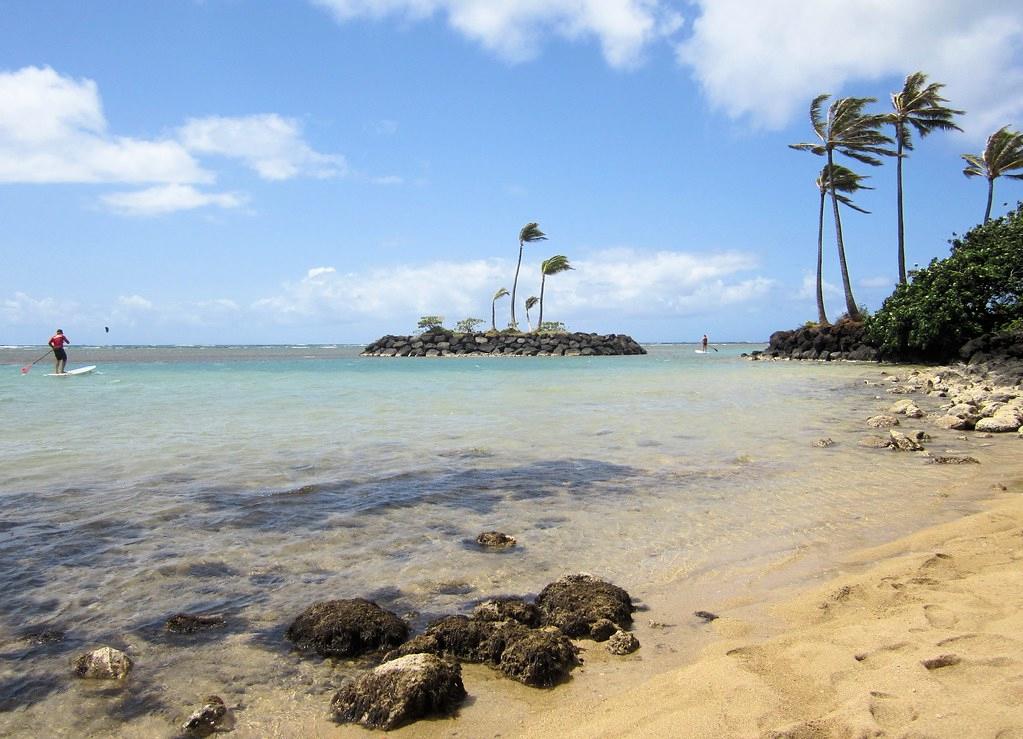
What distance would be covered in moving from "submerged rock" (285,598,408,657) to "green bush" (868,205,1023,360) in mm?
26997

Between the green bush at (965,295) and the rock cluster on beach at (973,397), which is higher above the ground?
the green bush at (965,295)

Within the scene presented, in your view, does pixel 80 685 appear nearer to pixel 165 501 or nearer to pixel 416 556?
pixel 416 556

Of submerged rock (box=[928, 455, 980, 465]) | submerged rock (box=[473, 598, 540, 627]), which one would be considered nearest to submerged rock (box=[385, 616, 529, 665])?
submerged rock (box=[473, 598, 540, 627])

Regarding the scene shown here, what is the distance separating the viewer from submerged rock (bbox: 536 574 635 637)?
320 centimetres

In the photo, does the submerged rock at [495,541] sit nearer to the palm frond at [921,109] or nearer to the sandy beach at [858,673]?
the sandy beach at [858,673]

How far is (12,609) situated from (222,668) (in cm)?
151

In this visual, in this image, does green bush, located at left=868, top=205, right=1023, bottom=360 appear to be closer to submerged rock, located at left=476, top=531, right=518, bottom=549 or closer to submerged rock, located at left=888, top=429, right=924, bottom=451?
submerged rock, located at left=888, top=429, right=924, bottom=451

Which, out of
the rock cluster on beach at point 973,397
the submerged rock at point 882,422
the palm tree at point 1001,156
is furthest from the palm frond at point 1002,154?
the submerged rock at point 882,422

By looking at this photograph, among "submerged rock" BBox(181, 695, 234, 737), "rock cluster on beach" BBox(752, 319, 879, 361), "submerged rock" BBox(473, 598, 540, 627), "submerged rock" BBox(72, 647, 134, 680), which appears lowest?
"submerged rock" BBox(181, 695, 234, 737)

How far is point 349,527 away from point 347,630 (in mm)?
2049

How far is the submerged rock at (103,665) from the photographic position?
2.77m

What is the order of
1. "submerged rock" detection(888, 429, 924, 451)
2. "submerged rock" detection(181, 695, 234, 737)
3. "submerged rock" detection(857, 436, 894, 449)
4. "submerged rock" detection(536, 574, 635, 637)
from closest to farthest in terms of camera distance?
"submerged rock" detection(181, 695, 234, 737)
"submerged rock" detection(536, 574, 635, 637)
"submerged rock" detection(888, 429, 924, 451)
"submerged rock" detection(857, 436, 894, 449)

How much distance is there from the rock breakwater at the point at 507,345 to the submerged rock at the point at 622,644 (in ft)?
160

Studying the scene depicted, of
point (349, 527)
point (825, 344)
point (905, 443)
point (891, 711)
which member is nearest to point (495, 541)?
point (349, 527)
